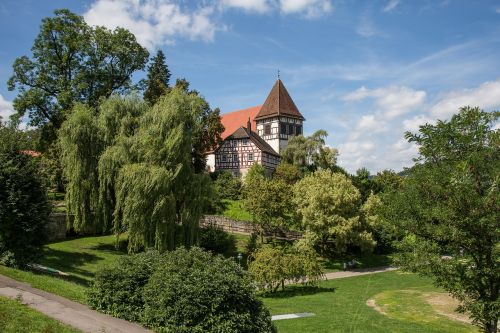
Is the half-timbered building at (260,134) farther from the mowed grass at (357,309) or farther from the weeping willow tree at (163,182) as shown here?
the mowed grass at (357,309)

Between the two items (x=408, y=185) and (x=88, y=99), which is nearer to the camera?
(x=408, y=185)

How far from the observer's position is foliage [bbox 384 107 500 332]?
10.9m

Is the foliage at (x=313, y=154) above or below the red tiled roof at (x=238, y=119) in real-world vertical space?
below

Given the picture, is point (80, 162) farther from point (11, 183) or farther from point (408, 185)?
point (408, 185)

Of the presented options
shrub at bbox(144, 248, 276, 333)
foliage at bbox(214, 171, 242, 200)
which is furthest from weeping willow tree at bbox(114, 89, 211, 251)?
→ foliage at bbox(214, 171, 242, 200)

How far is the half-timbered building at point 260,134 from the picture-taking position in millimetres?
57656

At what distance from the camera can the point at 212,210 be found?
4522 centimetres

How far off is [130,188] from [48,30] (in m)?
20.1

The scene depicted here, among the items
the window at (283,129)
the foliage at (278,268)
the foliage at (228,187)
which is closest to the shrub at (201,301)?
the foliage at (278,268)

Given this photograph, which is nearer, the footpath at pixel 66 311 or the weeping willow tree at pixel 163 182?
the footpath at pixel 66 311

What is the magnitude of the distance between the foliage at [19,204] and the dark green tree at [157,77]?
26.0 metres

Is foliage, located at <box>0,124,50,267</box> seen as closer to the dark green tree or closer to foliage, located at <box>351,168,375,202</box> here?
the dark green tree

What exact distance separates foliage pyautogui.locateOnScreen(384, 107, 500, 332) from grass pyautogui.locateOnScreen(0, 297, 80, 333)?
30.9 feet

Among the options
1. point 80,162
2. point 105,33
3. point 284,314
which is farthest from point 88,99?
point 284,314
